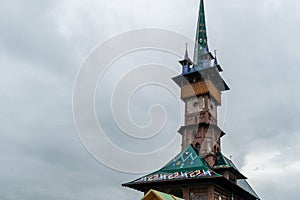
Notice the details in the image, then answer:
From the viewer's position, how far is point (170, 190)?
30828mm

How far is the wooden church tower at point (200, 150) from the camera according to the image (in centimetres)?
2972

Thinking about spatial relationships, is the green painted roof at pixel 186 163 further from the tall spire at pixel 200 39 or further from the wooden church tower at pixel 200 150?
the tall spire at pixel 200 39

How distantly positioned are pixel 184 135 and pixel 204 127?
2.55 meters

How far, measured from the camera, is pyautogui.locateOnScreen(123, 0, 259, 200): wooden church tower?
1170 inches

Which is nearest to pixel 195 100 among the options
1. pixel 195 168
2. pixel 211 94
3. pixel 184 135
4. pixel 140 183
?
pixel 211 94

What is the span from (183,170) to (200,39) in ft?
73.6

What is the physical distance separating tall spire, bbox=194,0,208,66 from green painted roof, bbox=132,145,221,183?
14768 millimetres

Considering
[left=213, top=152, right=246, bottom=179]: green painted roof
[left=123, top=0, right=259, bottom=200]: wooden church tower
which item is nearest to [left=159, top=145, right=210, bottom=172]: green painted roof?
[left=123, top=0, right=259, bottom=200]: wooden church tower

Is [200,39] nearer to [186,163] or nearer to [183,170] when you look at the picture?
[186,163]

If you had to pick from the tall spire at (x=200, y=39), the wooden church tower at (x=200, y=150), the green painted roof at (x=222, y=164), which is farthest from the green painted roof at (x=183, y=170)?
the tall spire at (x=200, y=39)

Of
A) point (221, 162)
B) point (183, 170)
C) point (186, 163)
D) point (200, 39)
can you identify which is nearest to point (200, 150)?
point (221, 162)

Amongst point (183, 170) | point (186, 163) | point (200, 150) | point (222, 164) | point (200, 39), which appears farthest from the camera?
point (200, 39)

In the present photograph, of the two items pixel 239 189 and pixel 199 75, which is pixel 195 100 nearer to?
pixel 199 75

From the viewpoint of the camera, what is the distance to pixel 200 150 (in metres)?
36.5
